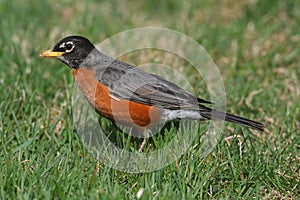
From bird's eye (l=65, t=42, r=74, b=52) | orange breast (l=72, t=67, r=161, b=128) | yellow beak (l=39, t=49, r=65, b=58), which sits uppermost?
bird's eye (l=65, t=42, r=74, b=52)

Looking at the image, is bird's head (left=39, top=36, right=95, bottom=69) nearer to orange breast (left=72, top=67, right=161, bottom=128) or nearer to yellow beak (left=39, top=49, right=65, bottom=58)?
yellow beak (left=39, top=49, right=65, bottom=58)

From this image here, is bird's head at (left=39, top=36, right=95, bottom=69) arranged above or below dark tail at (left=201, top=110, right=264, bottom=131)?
above

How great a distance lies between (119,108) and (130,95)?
174 mm

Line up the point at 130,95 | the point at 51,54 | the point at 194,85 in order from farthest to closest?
the point at 194,85 < the point at 51,54 < the point at 130,95

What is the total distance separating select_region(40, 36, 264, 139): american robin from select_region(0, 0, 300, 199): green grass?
1.04ft

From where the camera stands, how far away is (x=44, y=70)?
19.2 ft

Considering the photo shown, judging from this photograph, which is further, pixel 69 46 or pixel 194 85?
pixel 194 85

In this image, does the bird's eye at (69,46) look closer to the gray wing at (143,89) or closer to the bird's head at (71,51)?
the bird's head at (71,51)

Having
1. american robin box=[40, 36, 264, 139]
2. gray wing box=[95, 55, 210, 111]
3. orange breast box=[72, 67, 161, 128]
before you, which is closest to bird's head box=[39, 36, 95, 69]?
american robin box=[40, 36, 264, 139]

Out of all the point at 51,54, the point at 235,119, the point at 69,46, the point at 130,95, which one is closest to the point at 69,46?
the point at 69,46

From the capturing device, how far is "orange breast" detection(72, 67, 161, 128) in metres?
Answer: 4.62

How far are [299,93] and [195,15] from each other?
2285 millimetres

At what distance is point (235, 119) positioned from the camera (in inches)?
179

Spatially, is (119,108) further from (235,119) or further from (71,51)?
(235,119)
